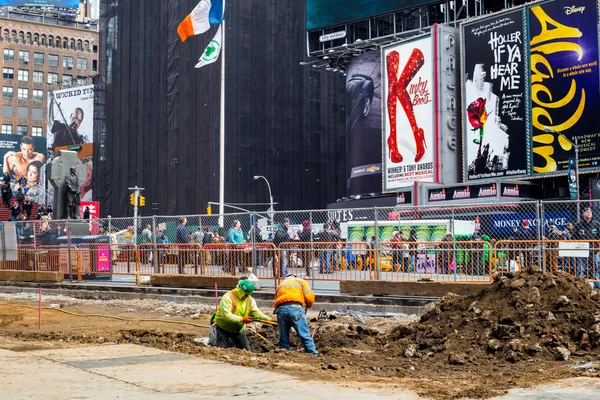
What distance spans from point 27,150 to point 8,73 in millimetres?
18551

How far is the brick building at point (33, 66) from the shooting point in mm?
119312

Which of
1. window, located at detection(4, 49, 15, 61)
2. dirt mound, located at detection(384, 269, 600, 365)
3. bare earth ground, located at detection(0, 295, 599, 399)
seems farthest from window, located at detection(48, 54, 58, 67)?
dirt mound, located at detection(384, 269, 600, 365)

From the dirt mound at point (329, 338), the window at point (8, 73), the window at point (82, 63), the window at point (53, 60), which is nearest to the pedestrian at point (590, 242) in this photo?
the dirt mound at point (329, 338)

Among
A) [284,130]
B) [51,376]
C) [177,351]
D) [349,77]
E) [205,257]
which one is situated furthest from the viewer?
Answer: [284,130]

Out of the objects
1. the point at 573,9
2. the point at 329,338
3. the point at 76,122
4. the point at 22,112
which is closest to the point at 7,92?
the point at 22,112

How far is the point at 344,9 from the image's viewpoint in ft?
202

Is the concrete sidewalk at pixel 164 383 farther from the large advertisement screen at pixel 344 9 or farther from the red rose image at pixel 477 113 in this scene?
the large advertisement screen at pixel 344 9

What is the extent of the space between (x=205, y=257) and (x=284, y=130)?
51.4m

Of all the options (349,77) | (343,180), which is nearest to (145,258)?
(349,77)

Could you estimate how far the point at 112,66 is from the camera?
258 ft

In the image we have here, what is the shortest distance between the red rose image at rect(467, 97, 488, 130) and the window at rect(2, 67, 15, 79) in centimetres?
9275

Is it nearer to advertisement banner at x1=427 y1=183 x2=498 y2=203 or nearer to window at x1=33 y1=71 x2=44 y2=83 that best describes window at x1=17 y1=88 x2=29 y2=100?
window at x1=33 y1=71 x2=44 y2=83

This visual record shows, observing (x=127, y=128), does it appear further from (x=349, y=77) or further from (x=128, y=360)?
(x=128, y=360)

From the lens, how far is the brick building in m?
119
